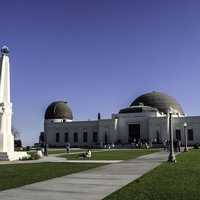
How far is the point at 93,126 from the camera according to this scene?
9769 centimetres

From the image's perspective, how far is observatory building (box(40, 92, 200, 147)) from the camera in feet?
283

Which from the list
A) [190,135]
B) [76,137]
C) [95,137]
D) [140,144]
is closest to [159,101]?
[190,135]

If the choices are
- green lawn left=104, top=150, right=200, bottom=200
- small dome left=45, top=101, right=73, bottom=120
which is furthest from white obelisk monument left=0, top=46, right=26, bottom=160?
small dome left=45, top=101, right=73, bottom=120

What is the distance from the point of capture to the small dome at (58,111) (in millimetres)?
112688

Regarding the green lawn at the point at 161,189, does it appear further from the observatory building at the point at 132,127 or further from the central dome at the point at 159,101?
the central dome at the point at 159,101

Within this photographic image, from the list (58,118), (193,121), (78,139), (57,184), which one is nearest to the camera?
(57,184)

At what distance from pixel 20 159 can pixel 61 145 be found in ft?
233

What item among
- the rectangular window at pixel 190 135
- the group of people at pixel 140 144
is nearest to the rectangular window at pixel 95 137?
the group of people at pixel 140 144

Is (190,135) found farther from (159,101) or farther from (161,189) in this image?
(161,189)

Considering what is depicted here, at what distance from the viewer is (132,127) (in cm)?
9169

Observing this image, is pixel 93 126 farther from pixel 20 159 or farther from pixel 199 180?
pixel 199 180

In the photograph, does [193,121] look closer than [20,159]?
No

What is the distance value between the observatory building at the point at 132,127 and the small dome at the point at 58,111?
5.68 ft

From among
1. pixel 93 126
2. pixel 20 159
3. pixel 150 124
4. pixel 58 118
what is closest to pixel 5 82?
pixel 20 159
